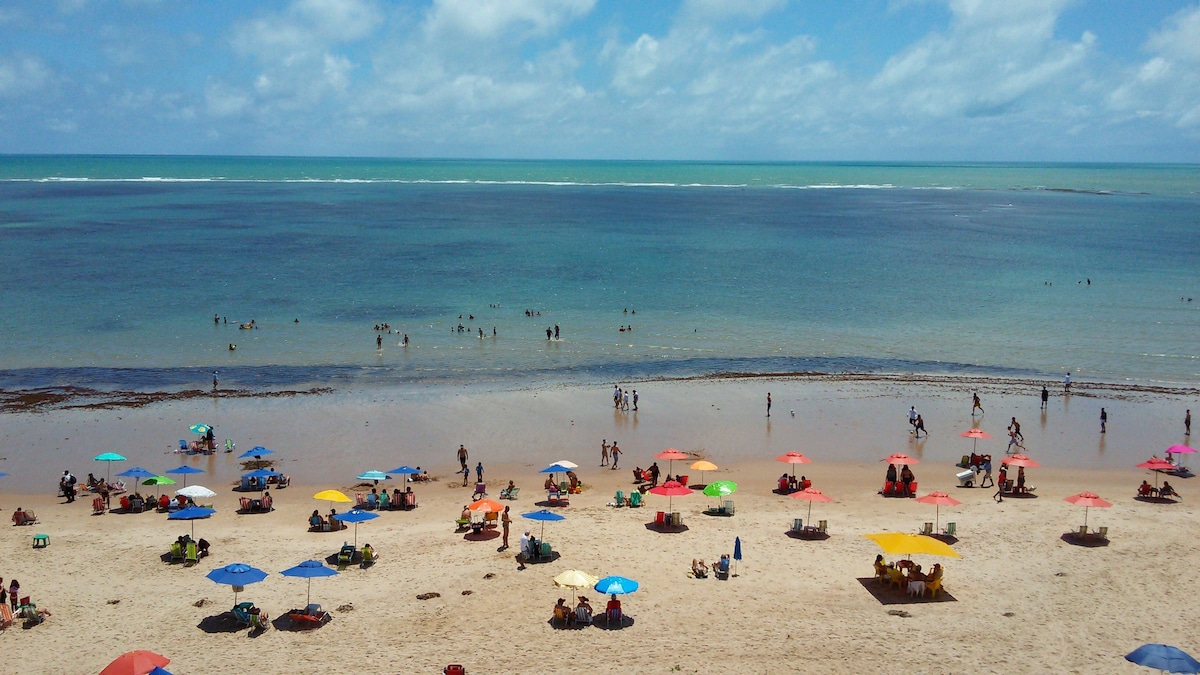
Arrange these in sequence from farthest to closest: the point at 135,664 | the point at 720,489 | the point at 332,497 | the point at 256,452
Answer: the point at 256,452 < the point at 720,489 < the point at 332,497 < the point at 135,664

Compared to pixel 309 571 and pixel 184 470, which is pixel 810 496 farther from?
pixel 184 470

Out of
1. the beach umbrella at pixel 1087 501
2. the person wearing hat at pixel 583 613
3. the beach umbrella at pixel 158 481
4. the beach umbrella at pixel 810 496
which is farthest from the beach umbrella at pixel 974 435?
the beach umbrella at pixel 158 481

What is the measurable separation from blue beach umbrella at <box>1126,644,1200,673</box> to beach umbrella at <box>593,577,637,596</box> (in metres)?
9.43

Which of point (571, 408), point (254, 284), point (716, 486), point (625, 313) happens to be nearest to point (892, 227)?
point (625, 313)

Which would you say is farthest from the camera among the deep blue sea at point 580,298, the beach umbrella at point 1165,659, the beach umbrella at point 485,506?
the deep blue sea at point 580,298

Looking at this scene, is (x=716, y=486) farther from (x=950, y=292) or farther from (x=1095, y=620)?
(x=950, y=292)

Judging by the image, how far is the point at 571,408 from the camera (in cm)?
3759

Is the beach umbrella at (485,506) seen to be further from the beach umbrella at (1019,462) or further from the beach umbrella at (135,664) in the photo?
the beach umbrella at (1019,462)

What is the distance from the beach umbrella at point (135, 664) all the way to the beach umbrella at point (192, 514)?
27.7 ft

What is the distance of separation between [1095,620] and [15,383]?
4294cm

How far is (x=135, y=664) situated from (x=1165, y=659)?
1812 centimetres

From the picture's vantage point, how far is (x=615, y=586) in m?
19.4

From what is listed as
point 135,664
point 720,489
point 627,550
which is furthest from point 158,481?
point 720,489

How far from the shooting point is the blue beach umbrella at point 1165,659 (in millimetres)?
15633
